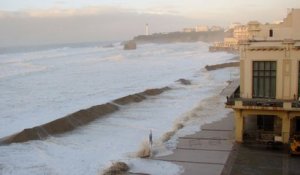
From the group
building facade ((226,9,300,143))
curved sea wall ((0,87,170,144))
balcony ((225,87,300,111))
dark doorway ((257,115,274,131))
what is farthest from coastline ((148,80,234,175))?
curved sea wall ((0,87,170,144))

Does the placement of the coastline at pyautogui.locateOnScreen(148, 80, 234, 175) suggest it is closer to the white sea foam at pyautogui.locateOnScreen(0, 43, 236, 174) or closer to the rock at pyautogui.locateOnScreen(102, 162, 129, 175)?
the white sea foam at pyautogui.locateOnScreen(0, 43, 236, 174)

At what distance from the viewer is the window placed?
21.2m

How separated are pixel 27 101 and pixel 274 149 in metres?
27.3

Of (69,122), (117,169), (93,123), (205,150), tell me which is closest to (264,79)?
(205,150)

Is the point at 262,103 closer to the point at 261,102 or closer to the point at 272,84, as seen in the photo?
the point at 261,102

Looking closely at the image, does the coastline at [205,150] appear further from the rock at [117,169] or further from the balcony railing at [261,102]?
the balcony railing at [261,102]

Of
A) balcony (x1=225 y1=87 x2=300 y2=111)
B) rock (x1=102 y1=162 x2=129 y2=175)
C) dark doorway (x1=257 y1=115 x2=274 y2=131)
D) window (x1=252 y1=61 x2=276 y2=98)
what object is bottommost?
rock (x1=102 y1=162 x2=129 y2=175)

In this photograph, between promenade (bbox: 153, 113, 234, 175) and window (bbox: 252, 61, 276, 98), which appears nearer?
promenade (bbox: 153, 113, 234, 175)

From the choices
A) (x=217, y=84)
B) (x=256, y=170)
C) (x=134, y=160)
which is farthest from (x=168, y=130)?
(x=217, y=84)

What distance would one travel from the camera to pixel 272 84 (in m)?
21.3

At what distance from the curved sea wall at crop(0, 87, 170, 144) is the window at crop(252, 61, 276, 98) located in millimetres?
14108

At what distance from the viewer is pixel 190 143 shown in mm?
23188

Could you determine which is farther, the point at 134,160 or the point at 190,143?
the point at 190,143

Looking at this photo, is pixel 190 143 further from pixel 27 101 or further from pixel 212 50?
pixel 212 50
